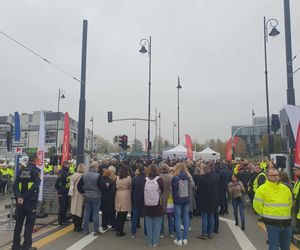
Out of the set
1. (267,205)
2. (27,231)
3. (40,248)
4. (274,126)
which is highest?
(274,126)

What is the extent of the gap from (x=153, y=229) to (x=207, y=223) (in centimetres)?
175

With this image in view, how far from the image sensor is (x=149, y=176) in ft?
27.6

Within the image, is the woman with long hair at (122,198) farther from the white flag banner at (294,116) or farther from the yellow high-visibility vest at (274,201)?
the white flag banner at (294,116)

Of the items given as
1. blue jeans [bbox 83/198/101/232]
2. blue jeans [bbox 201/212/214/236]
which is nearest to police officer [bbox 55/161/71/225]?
blue jeans [bbox 83/198/101/232]

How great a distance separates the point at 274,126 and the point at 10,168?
16.9m

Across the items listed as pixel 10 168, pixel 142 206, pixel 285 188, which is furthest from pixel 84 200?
pixel 10 168

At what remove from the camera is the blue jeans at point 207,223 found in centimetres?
892

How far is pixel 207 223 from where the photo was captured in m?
9.16

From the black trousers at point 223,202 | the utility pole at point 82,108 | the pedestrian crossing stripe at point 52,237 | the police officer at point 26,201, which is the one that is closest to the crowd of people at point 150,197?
the pedestrian crossing stripe at point 52,237

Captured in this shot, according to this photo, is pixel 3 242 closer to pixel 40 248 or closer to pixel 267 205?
pixel 40 248

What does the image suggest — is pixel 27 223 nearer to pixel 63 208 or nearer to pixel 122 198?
pixel 122 198

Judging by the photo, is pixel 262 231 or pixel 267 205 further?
pixel 262 231

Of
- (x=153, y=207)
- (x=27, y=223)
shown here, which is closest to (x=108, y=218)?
(x=153, y=207)

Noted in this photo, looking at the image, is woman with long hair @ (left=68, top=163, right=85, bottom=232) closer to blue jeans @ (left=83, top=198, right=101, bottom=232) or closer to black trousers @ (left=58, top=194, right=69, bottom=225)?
blue jeans @ (left=83, top=198, right=101, bottom=232)
